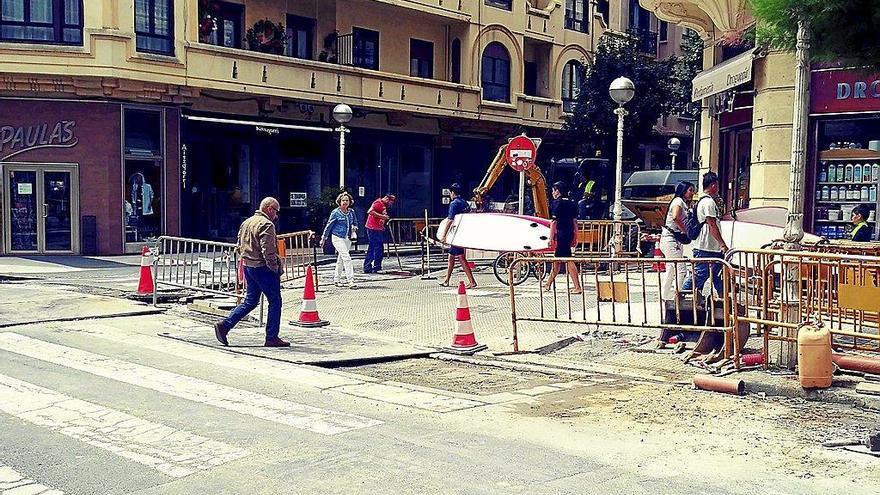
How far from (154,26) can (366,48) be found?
847cm

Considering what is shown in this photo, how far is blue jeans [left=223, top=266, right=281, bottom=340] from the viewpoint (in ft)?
35.4

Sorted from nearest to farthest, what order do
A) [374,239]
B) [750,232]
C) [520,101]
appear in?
[750,232], [374,239], [520,101]

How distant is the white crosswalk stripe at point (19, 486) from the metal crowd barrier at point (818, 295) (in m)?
6.54

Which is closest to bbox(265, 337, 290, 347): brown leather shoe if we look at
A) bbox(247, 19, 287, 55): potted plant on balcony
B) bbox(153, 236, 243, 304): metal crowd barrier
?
bbox(153, 236, 243, 304): metal crowd barrier

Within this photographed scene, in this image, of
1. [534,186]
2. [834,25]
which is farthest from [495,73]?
[834,25]

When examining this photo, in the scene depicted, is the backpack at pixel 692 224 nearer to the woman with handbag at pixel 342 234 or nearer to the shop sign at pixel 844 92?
the shop sign at pixel 844 92

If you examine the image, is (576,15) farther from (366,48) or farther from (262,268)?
(262,268)

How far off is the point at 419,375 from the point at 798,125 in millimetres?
4630

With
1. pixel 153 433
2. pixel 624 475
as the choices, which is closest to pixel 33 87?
pixel 153 433

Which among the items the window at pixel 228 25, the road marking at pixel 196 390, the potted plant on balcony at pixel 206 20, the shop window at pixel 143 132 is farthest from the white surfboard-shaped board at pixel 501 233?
the window at pixel 228 25

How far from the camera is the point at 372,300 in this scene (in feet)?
51.0

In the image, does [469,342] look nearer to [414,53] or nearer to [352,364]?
[352,364]

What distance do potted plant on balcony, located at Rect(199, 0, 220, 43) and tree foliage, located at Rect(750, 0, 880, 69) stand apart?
19.0m

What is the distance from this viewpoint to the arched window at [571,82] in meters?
38.1
